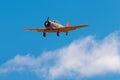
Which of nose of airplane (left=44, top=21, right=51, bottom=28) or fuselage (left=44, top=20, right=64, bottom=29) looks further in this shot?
nose of airplane (left=44, top=21, right=51, bottom=28)

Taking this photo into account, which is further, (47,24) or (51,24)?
(47,24)

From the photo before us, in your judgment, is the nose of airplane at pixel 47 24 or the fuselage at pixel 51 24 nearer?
the fuselage at pixel 51 24

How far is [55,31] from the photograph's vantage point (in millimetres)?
174000

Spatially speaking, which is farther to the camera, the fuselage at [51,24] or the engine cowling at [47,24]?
the engine cowling at [47,24]

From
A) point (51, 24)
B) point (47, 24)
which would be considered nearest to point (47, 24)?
point (47, 24)

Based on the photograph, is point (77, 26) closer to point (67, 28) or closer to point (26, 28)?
point (67, 28)

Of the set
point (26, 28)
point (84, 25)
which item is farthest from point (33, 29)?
point (84, 25)

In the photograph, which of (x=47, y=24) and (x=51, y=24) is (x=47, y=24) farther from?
(x=51, y=24)

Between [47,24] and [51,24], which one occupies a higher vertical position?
[47,24]

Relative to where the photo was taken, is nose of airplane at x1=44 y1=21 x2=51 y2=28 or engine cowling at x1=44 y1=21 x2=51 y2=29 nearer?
engine cowling at x1=44 y1=21 x2=51 y2=29

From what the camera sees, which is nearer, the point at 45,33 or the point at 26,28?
the point at 45,33

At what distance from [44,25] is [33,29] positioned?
451cm

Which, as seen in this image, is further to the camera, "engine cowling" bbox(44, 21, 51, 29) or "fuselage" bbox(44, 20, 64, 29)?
"engine cowling" bbox(44, 21, 51, 29)

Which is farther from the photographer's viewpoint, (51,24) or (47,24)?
(47,24)
